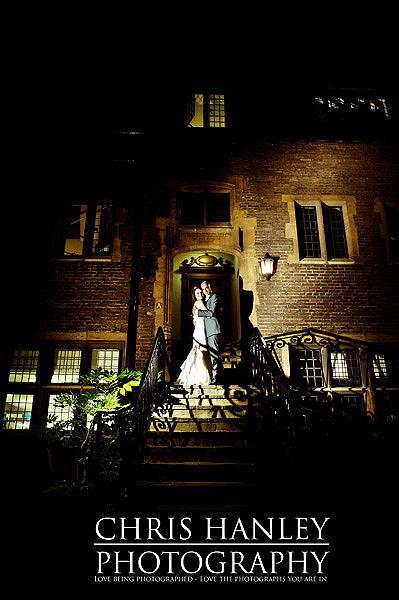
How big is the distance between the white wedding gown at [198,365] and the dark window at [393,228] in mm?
5696

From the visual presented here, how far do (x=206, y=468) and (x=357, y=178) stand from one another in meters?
9.05

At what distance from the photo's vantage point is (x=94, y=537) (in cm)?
458

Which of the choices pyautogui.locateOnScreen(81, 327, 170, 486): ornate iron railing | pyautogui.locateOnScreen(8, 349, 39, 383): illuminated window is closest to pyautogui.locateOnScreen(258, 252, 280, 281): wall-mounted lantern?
pyautogui.locateOnScreen(81, 327, 170, 486): ornate iron railing

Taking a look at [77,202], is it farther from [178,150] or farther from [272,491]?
[272,491]

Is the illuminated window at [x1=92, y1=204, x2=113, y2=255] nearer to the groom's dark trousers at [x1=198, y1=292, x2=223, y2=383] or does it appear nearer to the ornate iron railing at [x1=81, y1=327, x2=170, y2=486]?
the groom's dark trousers at [x1=198, y1=292, x2=223, y2=383]

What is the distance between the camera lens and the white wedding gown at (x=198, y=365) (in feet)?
27.6

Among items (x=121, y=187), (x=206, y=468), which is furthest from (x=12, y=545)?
(x=121, y=187)

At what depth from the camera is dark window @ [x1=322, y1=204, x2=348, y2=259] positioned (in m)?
10.1

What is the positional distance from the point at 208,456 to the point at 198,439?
42 centimetres

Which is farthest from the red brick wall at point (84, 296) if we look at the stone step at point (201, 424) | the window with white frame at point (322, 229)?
the window with white frame at point (322, 229)

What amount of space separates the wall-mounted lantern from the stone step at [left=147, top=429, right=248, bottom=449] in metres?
4.44

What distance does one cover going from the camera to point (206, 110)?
11.6 m

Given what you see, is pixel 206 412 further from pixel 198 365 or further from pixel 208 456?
pixel 198 365

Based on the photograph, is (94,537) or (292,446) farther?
(292,446)
